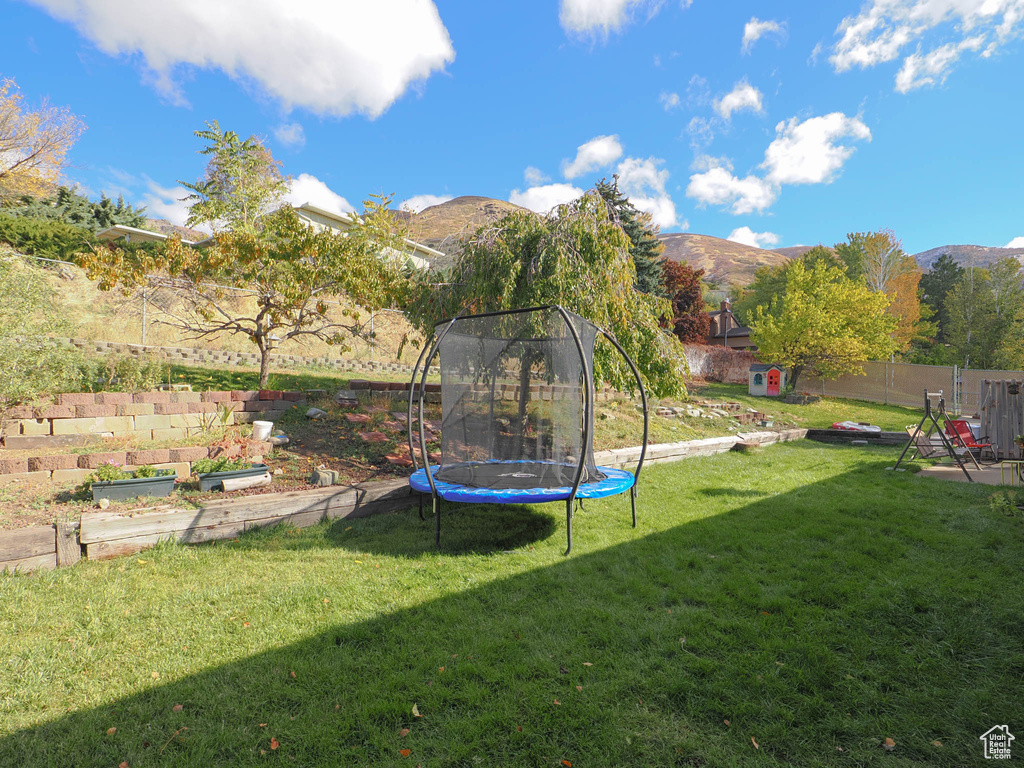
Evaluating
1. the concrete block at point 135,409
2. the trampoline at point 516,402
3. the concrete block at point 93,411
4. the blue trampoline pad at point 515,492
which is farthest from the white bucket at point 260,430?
the blue trampoline pad at point 515,492

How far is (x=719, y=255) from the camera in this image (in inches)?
4641

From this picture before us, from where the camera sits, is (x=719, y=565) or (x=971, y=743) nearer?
(x=971, y=743)

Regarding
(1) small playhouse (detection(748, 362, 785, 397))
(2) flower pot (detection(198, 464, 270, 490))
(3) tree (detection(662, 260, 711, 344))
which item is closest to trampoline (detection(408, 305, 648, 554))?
(2) flower pot (detection(198, 464, 270, 490))

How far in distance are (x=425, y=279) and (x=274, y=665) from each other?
197 inches

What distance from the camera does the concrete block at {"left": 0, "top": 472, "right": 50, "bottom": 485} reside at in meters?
3.98

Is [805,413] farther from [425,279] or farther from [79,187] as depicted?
[79,187]

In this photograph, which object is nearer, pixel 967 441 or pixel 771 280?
pixel 967 441

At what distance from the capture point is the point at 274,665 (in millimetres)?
2377

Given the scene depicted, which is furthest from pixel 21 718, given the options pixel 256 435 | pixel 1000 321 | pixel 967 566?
pixel 1000 321

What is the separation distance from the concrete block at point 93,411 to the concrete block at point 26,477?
89 centimetres

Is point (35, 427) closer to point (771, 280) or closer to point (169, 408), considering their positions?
point (169, 408)

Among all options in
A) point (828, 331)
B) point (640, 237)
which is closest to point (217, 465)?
point (640, 237)

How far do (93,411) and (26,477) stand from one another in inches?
39.3

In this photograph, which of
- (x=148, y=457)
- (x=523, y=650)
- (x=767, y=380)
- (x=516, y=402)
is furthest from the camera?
(x=767, y=380)
